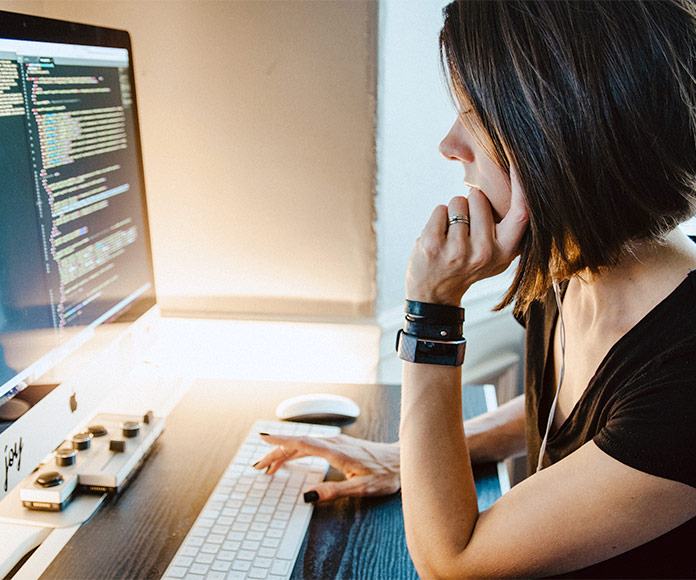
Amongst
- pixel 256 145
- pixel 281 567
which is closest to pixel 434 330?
pixel 281 567

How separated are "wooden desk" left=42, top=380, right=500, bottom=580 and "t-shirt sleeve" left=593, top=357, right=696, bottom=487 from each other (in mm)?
231

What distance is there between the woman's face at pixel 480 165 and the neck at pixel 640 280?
16 centimetres

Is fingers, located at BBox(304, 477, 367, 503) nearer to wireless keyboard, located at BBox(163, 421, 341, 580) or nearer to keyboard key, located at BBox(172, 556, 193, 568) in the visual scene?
wireless keyboard, located at BBox(163, 421, 341, 580)

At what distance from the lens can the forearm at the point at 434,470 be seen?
83 centimetres

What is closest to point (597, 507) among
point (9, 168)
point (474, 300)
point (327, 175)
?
point (9, 168)

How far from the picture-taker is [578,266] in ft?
3.00

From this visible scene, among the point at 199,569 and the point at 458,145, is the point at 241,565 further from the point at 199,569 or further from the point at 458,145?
the point at 458,145

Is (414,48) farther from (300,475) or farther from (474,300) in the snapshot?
(300,475)

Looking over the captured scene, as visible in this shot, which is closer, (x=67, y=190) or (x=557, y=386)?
(x=67, y=190)

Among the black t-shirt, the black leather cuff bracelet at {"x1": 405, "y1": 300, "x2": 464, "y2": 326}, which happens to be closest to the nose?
the black leather cuff bracelet at {"x1": 405, "y1": 300, "x2": 464, "y2": 326}

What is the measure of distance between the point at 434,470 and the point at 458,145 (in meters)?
0.42

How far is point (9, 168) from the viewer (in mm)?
776

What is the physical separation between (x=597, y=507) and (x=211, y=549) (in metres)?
0.43

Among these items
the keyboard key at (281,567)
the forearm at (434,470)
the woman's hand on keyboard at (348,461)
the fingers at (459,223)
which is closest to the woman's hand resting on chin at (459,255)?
the fingers at (459,223)
